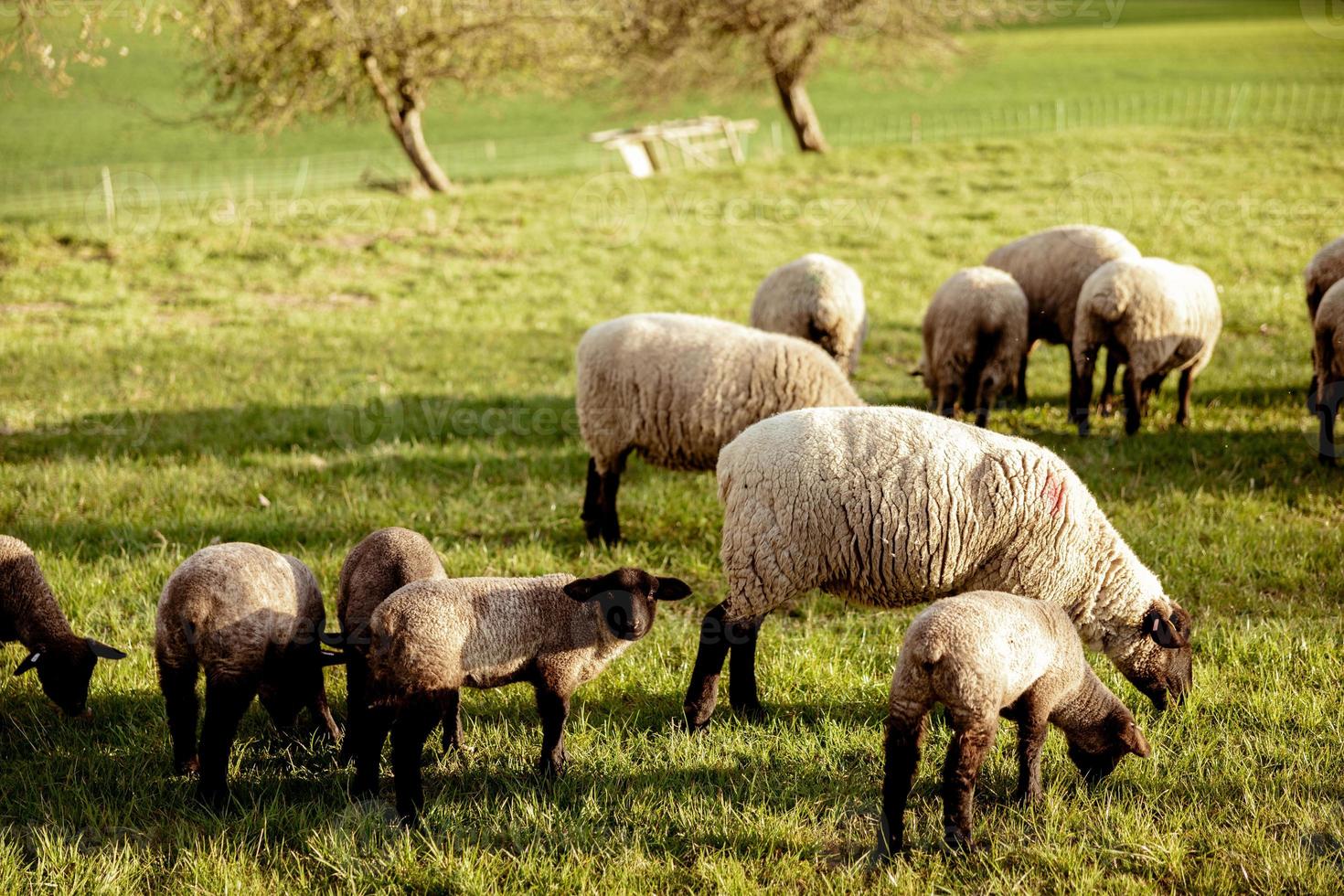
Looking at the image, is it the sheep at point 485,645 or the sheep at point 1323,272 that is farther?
the sheep at point 1323,272

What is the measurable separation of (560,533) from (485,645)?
307cm

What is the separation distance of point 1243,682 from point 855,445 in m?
2.24

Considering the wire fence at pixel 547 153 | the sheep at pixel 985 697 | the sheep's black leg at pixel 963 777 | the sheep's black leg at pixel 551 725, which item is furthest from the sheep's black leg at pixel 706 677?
the wire fence at pixel 547 153

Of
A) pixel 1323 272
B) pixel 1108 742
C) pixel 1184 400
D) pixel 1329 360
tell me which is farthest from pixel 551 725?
pixel 1323 272

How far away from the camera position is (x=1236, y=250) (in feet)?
50.2

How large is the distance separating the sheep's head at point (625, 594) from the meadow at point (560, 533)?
0.65m

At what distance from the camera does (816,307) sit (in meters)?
9.17

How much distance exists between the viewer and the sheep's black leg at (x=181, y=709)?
4152mm

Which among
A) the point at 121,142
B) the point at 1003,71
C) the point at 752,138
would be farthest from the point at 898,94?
the point at 121,142

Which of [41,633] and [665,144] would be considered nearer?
[41,633]

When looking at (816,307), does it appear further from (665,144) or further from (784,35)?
(665,144)

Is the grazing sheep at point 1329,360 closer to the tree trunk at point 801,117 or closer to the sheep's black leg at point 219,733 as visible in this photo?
the sheep's black leg at point 219,733

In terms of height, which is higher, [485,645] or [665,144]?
[665,144]

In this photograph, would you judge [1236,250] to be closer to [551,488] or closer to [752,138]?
[551,488]
